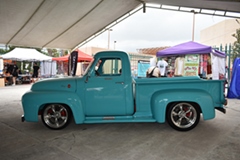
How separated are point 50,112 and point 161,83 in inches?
105

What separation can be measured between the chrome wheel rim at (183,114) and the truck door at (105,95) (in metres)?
1.17

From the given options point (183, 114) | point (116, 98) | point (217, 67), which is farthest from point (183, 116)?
point (217, 67)

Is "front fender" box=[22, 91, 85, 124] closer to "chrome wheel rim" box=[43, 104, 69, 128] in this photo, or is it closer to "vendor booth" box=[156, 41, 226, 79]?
"chrome wheel rim" box=[43, 104, 69, 128]

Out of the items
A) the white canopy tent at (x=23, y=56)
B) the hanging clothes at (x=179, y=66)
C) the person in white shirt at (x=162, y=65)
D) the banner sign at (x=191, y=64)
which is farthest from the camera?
the white canopy tent at (x=23, y=56)

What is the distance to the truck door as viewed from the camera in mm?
3861

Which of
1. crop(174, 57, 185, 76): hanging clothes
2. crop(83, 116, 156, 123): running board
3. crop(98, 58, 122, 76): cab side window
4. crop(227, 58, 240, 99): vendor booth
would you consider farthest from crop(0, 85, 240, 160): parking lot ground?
crop(227, 58, 240, 99): vendor booth

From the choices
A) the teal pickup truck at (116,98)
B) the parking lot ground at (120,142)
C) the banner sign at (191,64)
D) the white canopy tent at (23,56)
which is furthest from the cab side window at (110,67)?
the white canopy tent at (23,56)

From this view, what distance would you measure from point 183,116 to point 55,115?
2.96 metres

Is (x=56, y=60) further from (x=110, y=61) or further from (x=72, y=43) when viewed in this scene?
(x=110, y=61)

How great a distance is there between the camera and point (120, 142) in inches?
131

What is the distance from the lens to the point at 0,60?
1345 centimetres

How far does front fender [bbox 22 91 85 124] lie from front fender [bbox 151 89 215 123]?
5.46 feet

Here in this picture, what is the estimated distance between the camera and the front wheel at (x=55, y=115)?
395cm

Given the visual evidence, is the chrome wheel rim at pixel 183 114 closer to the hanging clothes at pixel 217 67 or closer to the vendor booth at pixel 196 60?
the vendor booth at pixel 196 60
